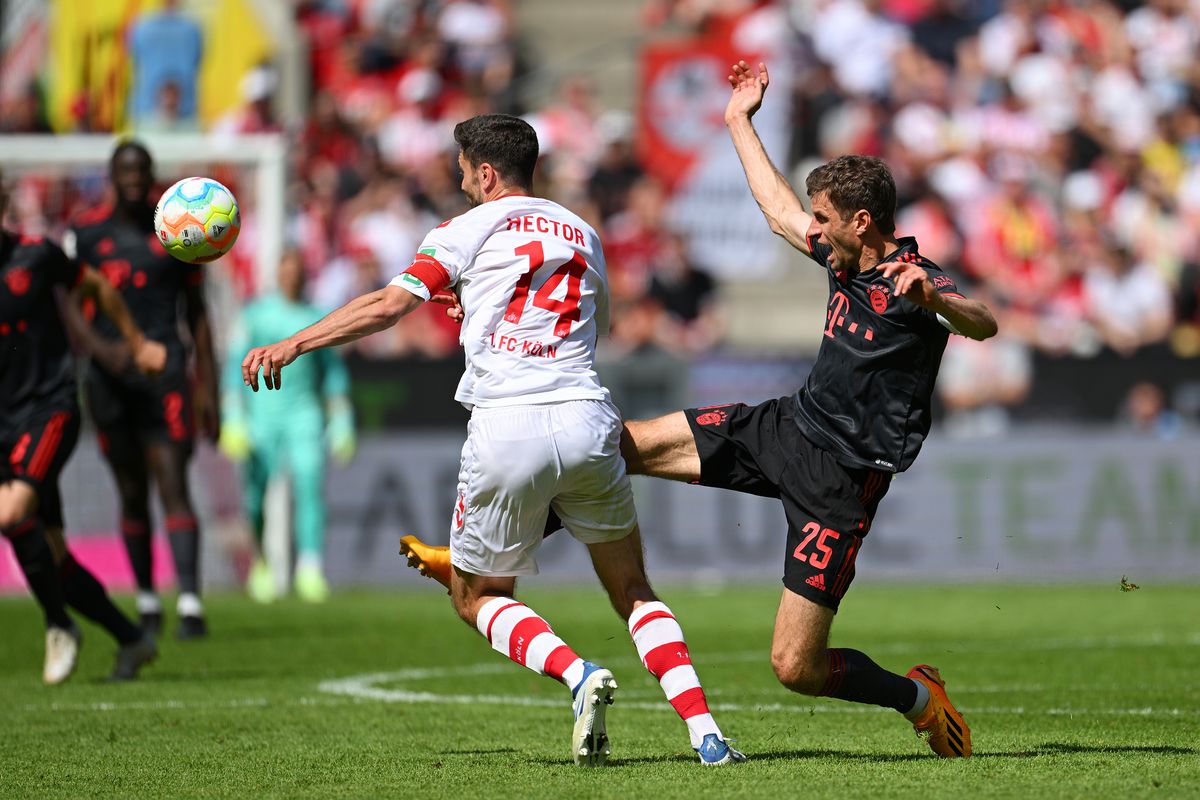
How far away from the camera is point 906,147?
64.5ft

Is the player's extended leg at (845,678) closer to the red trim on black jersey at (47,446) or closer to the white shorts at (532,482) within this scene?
the white shorts at (532,482)

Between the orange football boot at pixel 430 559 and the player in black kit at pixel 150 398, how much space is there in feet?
15.3

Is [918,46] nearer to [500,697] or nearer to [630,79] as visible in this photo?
[630,79]

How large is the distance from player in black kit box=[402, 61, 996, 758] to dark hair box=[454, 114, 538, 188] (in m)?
0.59

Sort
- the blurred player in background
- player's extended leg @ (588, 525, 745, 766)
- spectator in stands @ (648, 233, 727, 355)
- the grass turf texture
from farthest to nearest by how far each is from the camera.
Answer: spectator in stands @ (648, 233, 727, 355) → the blurred player in background → player's extended leg @ (588, 525, 745, 766) → the grass turf texture

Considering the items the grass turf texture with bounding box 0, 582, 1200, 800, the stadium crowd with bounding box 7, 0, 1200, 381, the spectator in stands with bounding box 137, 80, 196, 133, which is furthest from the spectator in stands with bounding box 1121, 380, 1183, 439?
the spectator in stands with bounding box 137, 80, 196, 133

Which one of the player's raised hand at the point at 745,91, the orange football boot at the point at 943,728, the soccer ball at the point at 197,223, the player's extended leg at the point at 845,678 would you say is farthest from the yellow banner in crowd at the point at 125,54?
the orange football boot at the point at 943,728

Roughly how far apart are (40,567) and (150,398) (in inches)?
101

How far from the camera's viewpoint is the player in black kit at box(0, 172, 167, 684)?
28.7 ft

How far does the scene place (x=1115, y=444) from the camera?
50.0 ft

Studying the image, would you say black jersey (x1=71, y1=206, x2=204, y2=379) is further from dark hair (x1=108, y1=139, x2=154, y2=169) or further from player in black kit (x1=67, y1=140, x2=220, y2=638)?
dark hair (x1=108, y1=139, x2=154, y2=169)

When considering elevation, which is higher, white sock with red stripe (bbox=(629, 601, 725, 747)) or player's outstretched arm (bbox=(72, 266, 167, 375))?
player's outstretched arm (bbox=(72, 266, 167, 375))

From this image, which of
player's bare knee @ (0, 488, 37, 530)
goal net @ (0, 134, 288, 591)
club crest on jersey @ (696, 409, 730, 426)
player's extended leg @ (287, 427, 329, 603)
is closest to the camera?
club crest on jersey @ (696, 409, 730, 426)

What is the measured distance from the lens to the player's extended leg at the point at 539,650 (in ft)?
19.8
